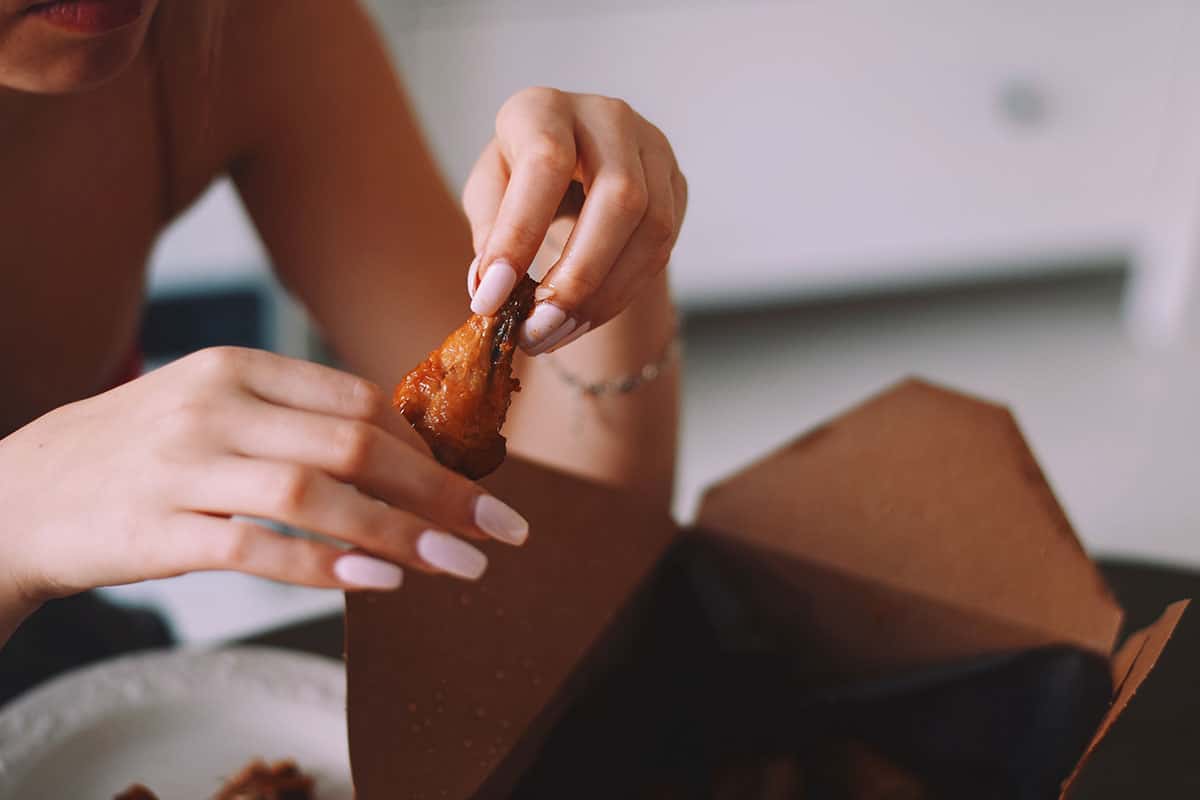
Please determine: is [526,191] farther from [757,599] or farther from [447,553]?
[757,599]

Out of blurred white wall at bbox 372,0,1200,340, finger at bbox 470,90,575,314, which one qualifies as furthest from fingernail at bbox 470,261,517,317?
blurred white wall at bbox 372,0,1200,340

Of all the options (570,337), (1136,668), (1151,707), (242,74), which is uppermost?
A: (242,74)

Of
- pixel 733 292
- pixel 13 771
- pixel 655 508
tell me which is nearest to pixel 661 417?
pixel 655 508

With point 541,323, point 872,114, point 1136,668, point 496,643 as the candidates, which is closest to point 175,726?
point 496,643

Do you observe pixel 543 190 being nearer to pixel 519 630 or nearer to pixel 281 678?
pixel 519 630

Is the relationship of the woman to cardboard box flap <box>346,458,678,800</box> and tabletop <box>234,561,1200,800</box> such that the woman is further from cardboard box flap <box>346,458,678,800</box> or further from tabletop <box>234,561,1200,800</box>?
tabletop <box>234,561,1200,800</box>

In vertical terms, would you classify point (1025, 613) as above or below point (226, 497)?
below
